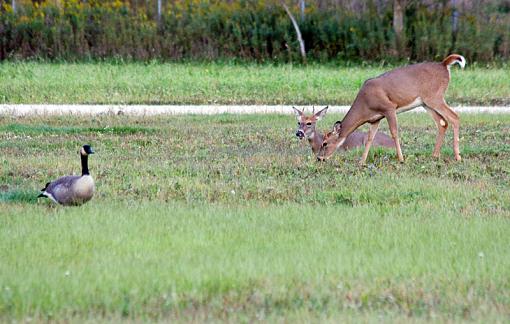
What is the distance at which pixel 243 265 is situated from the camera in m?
7.59

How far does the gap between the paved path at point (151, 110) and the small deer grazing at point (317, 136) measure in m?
5.25

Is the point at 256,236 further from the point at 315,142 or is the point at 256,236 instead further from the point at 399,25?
the point at 399,25

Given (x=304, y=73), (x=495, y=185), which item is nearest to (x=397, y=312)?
(x=495, y=185)

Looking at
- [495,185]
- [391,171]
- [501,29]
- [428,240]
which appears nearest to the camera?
[428,240]

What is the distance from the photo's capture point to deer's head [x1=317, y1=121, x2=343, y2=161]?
14.3 metres

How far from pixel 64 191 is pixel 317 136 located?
5651 millimetres

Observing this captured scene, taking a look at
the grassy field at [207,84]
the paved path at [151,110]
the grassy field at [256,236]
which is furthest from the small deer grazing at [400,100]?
the grassy field at [207,84]

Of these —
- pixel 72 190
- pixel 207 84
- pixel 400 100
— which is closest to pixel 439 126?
pixel 400 100

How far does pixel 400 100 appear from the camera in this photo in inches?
552

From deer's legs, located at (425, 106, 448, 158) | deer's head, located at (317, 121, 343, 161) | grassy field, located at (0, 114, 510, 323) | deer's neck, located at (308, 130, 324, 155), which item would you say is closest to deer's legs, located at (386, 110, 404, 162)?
grassy field, located at (0, 114, 510, 323)

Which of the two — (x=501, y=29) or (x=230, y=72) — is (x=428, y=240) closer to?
(x=230, y=72)

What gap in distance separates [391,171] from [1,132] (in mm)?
6941

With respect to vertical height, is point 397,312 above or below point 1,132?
above

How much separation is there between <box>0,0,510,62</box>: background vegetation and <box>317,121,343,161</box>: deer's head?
16383 millimetres
